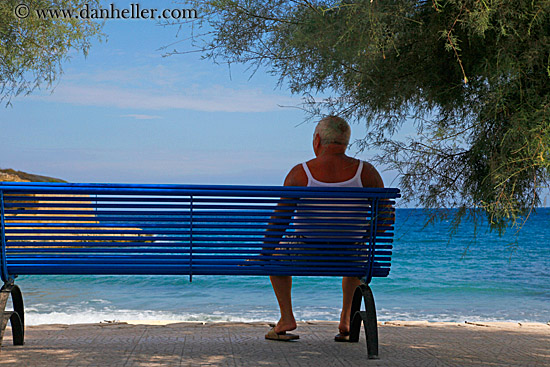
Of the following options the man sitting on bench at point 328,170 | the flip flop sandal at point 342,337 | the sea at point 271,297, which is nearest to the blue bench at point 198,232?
the man sitting on bench at point 328,170

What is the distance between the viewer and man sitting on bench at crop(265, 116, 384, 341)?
4805 millimetres

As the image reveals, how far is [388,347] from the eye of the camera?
17.0 ft

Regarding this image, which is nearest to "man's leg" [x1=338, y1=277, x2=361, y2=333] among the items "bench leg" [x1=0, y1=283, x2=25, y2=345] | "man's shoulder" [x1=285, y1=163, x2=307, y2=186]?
"man's shoulder" [x1=285, y1=163, x2=307, y2=186]

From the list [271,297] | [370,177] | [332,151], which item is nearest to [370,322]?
[370,177]

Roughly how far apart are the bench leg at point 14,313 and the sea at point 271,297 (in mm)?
6534

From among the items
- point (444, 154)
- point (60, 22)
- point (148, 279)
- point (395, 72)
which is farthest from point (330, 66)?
point (148, 279)

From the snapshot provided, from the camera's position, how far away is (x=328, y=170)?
4.83 meters

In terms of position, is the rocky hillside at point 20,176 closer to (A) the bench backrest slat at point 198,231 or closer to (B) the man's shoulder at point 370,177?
(A) the bench backrest slat at point 198,231

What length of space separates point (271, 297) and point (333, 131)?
1202cm

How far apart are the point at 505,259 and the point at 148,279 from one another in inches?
734

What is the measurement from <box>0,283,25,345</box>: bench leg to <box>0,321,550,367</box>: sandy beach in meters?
0.11

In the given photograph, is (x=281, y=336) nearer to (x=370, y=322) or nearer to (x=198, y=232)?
(x=370, y=322)

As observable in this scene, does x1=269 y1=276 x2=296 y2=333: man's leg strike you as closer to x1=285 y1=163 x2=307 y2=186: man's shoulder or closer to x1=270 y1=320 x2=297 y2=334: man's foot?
x1=270 y1=320 x2=297 y2=334: man's foot

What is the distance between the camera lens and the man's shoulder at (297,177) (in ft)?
15.8
